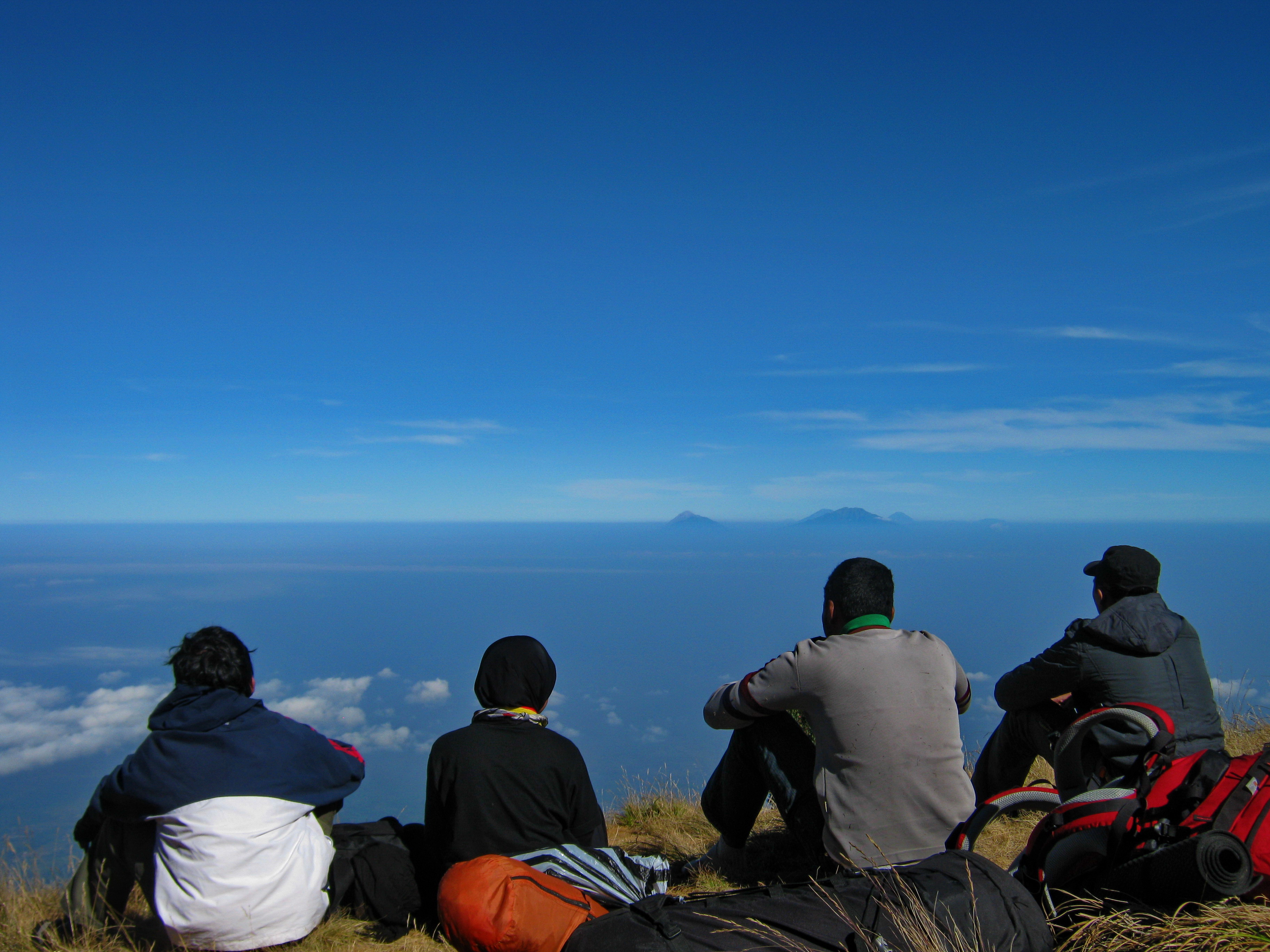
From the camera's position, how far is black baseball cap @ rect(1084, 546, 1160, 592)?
372 cm

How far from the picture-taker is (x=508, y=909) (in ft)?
7.97

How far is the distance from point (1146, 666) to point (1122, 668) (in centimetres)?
11

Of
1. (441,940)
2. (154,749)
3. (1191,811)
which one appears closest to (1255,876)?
(1191,811)

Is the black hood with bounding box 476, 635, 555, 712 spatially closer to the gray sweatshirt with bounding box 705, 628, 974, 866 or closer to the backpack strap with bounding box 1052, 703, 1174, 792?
the gray sweatshirt with bounding box 705, 628, 974, 866

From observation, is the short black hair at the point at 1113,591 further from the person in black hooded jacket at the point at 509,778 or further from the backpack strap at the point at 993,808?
the person in black hooded jacket at the point at 509,778

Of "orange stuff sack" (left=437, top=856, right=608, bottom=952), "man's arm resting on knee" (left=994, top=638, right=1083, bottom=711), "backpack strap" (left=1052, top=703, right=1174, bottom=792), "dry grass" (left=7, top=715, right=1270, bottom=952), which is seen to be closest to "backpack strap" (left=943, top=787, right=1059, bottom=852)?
"backpack strap" (left=1052, top=703, right=1174, bottom=792)

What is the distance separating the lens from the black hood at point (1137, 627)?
3.58 m

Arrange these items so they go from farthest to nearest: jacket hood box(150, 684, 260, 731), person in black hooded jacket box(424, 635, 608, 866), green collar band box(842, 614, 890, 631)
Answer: green collar band box(842, 614, 890, 631)
person in black hooded jacket box(424, 635, 608, 866)
jacket hood box(150, 684, 260, 731)

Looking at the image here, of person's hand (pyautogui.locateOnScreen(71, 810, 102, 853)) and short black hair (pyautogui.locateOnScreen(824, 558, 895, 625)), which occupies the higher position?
short black hair (pyautogui.locateOnScreen(824, 558, 895, 625))

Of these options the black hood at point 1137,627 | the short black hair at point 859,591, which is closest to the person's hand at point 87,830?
the short black hair at point 859,591

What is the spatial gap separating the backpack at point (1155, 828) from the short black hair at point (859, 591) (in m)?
0.81

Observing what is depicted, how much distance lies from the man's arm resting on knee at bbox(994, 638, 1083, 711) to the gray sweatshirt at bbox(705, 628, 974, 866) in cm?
99

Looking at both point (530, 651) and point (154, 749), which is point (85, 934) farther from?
point (530, 651)

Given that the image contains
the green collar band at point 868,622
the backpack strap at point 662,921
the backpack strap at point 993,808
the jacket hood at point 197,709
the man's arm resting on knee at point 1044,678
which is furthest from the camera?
the man's arm resting on knee at point 1044,678
